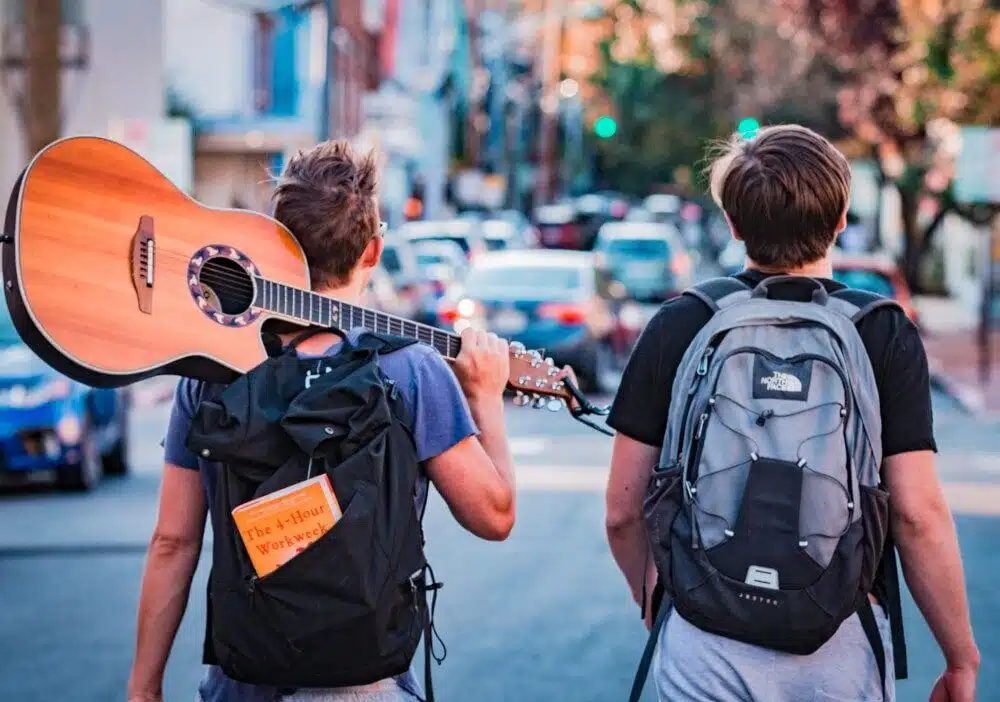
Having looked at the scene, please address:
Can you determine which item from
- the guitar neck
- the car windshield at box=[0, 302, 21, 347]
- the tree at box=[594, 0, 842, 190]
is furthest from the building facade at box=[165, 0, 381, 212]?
the guitar neck

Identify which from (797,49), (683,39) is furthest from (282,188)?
(683,39)

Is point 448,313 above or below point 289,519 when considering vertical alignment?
below

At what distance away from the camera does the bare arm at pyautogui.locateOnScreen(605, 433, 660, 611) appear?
3600 mm

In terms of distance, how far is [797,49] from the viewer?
40969 millimetres

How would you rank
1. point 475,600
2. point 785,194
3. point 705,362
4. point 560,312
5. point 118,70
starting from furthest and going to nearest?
point 118,70, point 560,312, point 475,600, point 785,194, point 705,362

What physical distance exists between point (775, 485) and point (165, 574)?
1.20 metres

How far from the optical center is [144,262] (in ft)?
10.8

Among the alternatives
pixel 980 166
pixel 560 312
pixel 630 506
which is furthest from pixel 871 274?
pixel 630 506

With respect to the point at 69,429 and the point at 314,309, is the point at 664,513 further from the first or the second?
the point at 69,429

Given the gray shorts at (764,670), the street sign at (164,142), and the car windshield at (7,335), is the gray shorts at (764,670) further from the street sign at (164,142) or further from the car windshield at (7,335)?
the street sign at (164,142)

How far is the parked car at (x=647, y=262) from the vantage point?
36.1 meters

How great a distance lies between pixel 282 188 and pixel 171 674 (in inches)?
190

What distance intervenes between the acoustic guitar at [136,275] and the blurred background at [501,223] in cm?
50

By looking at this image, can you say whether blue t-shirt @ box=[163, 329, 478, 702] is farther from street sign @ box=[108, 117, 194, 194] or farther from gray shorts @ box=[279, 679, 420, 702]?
street sign @ box=[108, 117, 194, 194]
